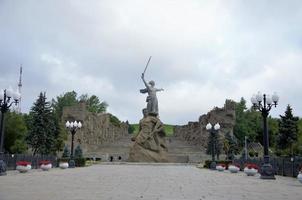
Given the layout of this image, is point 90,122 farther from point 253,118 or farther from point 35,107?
point 253,118

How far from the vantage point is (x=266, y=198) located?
937 centimetres

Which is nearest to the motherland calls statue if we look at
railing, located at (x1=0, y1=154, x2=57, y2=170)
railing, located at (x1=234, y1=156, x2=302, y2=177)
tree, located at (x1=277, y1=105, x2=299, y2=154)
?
railing, located at (x1=0, y1=154, x2=57, y2=170)

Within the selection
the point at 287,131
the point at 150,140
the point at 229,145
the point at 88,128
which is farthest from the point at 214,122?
the point at 150,140

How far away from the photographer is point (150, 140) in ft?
128

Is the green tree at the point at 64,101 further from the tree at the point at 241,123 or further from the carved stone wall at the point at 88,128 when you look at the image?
the tree at the point at 241,123

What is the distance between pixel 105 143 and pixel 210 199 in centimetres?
6037

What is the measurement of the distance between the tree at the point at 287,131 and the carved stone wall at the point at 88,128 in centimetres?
2691

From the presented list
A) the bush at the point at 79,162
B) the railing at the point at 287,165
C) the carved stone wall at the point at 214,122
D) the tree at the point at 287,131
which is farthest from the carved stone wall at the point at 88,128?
the railing at the point at 287,165

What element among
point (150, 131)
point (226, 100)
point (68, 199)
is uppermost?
point (226, 100)

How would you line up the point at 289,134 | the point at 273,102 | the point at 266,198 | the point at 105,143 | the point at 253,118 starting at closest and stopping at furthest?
the point at 266,198 < the point at 273,102 < the point at 289,134 < the point at 105,143 < the point at 253,118

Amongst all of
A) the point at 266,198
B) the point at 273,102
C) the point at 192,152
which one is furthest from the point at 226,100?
the point at 266,198

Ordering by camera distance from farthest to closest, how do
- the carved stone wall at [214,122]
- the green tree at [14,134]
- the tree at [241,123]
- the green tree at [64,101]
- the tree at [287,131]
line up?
1. the green tree at [64,101]
2. the tree at [241,123]
3. the carved stone wall at [214,122]
4. the tree at [287,131]
5. the green tree at [14,134]

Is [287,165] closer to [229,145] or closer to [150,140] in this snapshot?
[150,140]

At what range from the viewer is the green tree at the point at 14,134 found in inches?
1963
